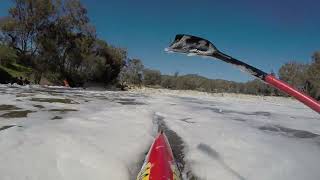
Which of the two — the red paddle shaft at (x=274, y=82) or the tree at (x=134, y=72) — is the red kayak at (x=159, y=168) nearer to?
the red paddle shaft at (x=274, y=82)

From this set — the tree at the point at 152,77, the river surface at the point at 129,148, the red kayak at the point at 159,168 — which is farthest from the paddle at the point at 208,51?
the tree at the point at 152,77

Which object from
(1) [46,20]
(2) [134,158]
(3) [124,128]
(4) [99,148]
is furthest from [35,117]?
(1) [46,20]

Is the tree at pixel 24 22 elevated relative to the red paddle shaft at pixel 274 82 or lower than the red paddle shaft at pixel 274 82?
elevated

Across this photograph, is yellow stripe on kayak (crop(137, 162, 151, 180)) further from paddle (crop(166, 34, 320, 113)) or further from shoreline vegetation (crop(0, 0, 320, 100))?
shoreline vegetation (crop(0, 0, 320, 100))

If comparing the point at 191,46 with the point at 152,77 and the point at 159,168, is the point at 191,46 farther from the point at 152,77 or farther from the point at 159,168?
the point at 152,77

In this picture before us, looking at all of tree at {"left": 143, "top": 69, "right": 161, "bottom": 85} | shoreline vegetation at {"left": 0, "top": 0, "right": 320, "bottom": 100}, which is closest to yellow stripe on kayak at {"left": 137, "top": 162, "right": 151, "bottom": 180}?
shoreline vegetation at {"left": 0, "top": 0, "right": 320, "bottom": 100}

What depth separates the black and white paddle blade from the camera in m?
3.54

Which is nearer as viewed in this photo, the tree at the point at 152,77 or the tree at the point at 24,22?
the tree at the point at 24,22

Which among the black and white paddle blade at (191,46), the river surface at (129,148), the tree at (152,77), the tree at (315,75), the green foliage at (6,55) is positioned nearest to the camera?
the black and white paddle blade at (191,46)

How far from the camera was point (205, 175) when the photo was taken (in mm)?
5523

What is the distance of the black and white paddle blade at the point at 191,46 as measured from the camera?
3.54 m

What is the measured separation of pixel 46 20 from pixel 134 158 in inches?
1331

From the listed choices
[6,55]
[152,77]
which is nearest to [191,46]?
[6,55]

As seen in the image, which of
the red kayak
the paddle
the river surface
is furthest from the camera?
the river surface
